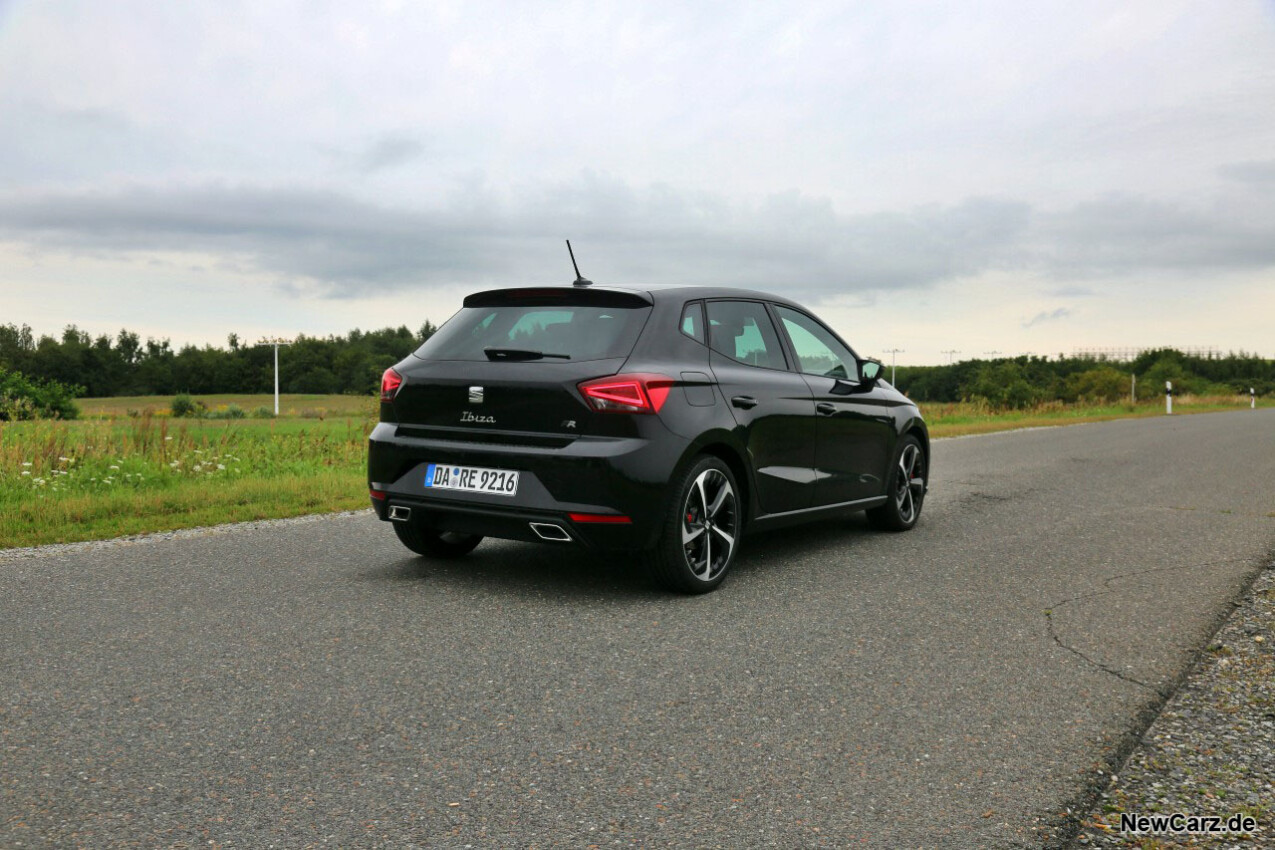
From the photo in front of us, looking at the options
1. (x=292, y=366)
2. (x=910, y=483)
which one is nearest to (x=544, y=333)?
(x=910, y=483)

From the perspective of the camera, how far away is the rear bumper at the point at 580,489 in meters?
5.16

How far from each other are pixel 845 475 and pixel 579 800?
14.5ft

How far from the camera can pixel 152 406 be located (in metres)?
12.4

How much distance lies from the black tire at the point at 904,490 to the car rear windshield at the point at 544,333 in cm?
308

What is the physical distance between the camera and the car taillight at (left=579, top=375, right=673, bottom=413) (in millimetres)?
5211

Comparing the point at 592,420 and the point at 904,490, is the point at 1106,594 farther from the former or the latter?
the point at 592,420

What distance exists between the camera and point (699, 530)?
221 inches

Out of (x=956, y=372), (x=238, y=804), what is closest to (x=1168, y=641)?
(x=238, y=804)

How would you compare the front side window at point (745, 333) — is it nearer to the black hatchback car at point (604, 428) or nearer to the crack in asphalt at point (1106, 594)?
the black hatchback car at point (604, 428)

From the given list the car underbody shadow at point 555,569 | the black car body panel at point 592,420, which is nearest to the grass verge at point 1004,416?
the car underbody shadow at point 555,569

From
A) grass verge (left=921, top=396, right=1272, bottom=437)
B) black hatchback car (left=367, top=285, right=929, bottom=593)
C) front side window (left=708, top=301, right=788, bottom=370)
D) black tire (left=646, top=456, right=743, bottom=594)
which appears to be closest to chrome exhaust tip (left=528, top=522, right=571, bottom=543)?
black hatchback car (left=367, top=285, right=929, bottom=593)

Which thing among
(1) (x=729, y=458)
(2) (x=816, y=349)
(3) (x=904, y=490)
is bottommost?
(3) (x=904, y=490)

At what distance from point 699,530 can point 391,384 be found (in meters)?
1.93

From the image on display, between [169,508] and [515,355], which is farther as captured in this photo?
[169,508]
